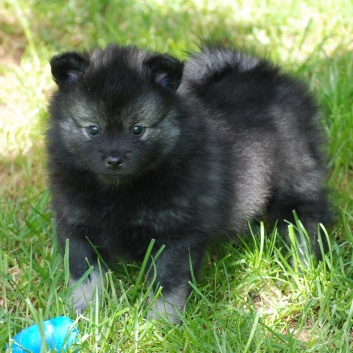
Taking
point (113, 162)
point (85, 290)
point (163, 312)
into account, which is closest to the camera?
point (113, 162)

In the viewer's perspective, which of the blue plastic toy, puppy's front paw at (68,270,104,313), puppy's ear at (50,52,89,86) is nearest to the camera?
the blue plastic toy

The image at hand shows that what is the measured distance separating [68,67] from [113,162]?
57 centimetres

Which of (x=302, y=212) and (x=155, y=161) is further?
(x=302, y=212)

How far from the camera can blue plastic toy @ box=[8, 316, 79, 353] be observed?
3.33 m

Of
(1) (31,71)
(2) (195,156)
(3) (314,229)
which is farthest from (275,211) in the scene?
(1) (31,71)

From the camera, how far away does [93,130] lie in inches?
140

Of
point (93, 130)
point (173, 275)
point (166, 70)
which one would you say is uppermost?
point (166, 70)

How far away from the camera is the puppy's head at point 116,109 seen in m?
3.50

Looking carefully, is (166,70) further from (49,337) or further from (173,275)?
(49,337)

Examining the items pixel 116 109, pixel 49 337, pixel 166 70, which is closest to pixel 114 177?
pixel 116 109

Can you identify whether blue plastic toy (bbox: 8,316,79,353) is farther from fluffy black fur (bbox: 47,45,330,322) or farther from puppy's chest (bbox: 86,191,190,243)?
puppy's chest (bbox: 86,191,190,243)

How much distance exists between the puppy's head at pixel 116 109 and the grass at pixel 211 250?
654 mm

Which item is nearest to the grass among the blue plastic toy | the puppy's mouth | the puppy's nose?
the blue plastic toy

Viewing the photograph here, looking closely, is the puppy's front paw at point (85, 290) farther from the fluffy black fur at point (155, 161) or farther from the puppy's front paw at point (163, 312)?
the puppy's front paw at point (163, 312)
